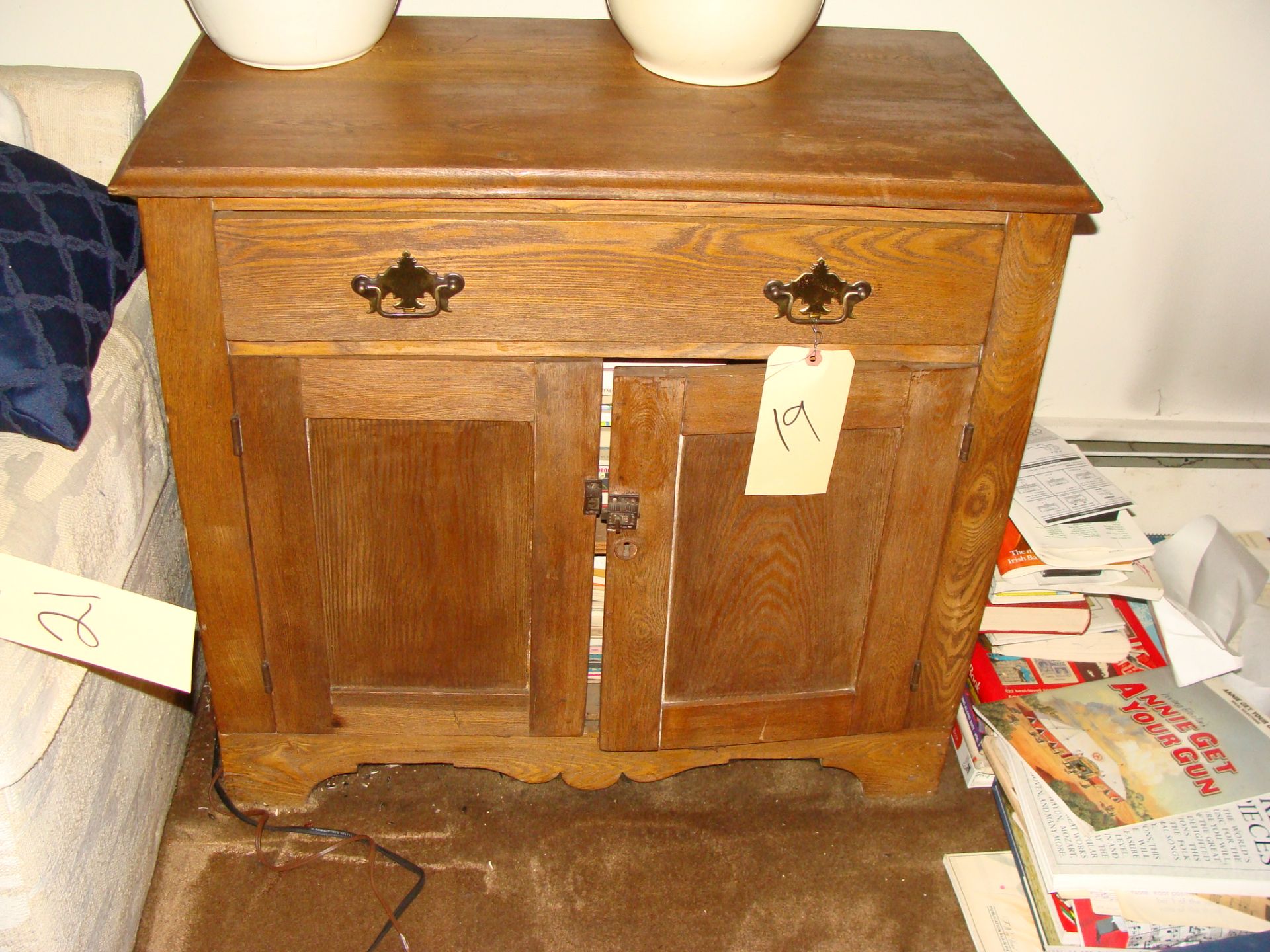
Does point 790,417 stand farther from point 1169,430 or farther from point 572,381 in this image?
point 1169,430

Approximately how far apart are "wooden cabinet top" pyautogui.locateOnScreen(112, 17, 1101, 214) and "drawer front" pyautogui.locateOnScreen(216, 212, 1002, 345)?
0.12ft

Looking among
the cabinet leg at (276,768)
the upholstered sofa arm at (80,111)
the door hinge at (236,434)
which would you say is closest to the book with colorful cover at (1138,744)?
the cabinet leg at (276,768)

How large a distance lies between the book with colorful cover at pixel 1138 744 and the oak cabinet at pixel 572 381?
Result: 12cm

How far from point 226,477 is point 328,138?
1.11ft

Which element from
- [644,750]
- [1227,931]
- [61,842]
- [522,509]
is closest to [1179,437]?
[1227,931]

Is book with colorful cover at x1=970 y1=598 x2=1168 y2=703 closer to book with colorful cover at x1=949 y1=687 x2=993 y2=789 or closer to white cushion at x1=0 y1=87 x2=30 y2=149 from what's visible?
book with colorful cover at x1=949 y1=687 x2=993 y2=789

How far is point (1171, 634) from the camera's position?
57.7 inches

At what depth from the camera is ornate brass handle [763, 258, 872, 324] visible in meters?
1.04

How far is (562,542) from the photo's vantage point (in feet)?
3.86

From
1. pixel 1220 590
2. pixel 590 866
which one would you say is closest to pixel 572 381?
pixel 590 866

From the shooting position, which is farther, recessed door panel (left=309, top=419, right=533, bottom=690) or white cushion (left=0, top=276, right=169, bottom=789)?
recessed door panel (left=309, top=419, right=533, bottom=690)

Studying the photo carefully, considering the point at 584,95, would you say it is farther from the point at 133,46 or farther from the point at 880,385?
the point at 133,46

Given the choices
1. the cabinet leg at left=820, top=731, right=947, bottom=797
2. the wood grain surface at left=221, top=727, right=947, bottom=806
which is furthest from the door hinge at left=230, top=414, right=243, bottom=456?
the cabinet leg at left=820, top=731, right=947, bottom=797

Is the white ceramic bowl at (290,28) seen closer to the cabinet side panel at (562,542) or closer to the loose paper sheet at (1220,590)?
the cabinet side panel at (562,542)
